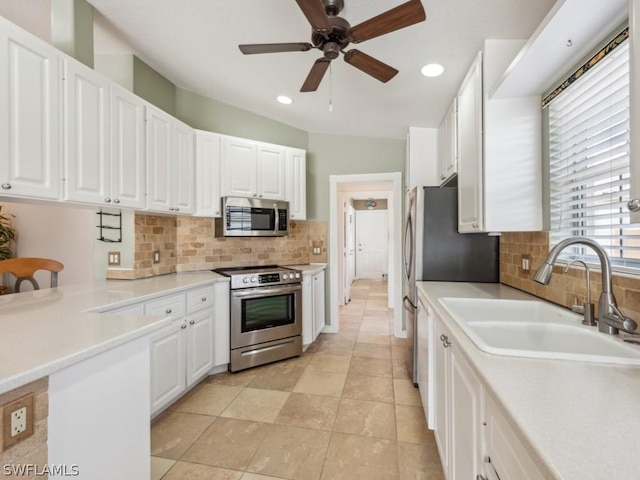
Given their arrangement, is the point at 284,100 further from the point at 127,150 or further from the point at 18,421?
the point at 18,421

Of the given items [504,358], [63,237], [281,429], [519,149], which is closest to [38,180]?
[63,237]

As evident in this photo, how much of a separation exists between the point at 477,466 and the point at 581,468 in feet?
1.98

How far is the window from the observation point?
1.26 metres

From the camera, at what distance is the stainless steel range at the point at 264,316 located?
2.88 meters

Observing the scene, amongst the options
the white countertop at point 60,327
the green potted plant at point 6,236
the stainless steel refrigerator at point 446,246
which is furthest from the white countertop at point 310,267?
the green potted plant at point 6,236

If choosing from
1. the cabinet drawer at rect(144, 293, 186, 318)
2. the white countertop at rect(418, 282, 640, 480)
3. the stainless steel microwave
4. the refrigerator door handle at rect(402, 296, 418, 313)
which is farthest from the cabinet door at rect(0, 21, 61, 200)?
the refrigerator door handle at rect(402, 296, 418, 313)

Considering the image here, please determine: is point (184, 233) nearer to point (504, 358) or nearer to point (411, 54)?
point (411, 54)

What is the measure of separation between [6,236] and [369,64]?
391cm

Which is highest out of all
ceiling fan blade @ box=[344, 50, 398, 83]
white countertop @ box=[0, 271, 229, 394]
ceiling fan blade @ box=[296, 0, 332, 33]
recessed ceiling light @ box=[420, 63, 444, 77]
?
recessed ceiling light @ box=[420, 63, 444, 77]

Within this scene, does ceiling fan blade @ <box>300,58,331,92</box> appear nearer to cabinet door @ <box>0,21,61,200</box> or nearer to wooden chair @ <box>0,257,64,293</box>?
cabinet door @ <box>0,21,61,200</box>

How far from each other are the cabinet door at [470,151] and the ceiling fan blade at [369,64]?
1.83ft

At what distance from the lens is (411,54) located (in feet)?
6.68

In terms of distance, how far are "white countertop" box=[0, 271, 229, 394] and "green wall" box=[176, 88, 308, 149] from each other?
196 cm

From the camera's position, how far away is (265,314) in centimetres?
305
